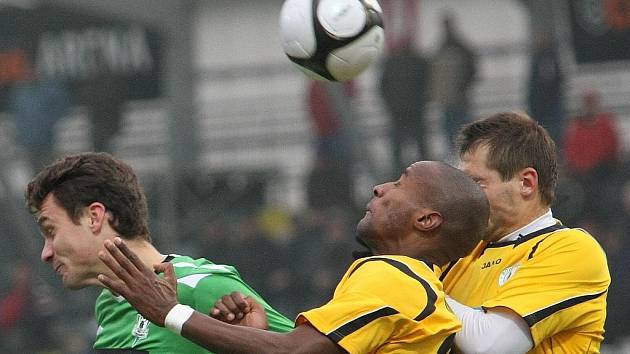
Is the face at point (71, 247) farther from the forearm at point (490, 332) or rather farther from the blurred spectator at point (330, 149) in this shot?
the blurred spectator at point (330, 149)

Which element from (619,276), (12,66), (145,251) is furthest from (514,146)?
(12,66)

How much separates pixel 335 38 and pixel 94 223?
79.4 inches

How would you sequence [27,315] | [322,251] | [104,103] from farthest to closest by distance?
[104,103] → [27,315] → [322,251]

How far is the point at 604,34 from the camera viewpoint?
45.2ft

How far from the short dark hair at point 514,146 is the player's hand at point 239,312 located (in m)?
0.97

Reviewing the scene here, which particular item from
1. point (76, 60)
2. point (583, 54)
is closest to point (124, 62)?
point (76, 60)

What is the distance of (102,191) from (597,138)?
9300 millimetres

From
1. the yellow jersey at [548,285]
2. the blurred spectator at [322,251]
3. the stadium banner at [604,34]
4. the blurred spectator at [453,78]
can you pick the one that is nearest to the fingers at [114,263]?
the yellow jersey at [548,285]

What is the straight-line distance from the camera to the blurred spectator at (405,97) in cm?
1393

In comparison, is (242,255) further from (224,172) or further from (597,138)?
(597,138)

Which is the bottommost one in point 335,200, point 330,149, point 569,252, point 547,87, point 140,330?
point 335,200

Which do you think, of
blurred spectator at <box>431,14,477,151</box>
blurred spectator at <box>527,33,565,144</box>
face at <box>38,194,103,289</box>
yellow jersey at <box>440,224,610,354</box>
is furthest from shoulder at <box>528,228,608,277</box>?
blurred spectator at <box>431,14,477,151</box>

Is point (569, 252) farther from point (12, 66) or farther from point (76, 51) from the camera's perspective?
point (12, 66)

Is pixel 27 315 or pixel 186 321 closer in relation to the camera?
pixel 186 321
